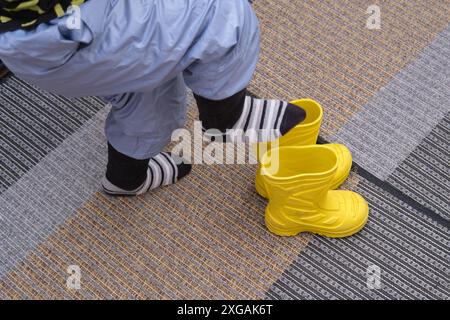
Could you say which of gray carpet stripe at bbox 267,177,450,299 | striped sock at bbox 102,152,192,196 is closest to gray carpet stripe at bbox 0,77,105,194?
striped sock at bbox 102,152,192,196

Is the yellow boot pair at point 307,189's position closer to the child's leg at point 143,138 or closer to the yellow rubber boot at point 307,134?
the yellow rubber boot at point 307,134

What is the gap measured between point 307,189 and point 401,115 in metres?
0.39

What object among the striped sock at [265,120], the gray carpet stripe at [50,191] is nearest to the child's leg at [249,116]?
the striped sock at [265,120]

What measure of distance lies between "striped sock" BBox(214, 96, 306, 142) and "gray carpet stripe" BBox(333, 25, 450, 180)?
0.26m

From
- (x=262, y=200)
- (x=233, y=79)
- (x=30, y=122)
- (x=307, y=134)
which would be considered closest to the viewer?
(x=233, y=79)

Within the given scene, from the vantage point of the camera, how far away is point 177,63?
839 millimetres

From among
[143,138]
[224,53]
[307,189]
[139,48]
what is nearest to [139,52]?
[139,48]

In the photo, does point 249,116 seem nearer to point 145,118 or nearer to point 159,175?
point 145,118

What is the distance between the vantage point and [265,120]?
105 cm

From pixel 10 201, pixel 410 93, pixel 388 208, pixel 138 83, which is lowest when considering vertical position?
pixel 10 201

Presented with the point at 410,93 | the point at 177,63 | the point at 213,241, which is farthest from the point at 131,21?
the point at 410,93

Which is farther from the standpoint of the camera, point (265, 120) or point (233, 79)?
point (265, 120)

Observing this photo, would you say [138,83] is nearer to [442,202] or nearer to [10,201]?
[10,201]
